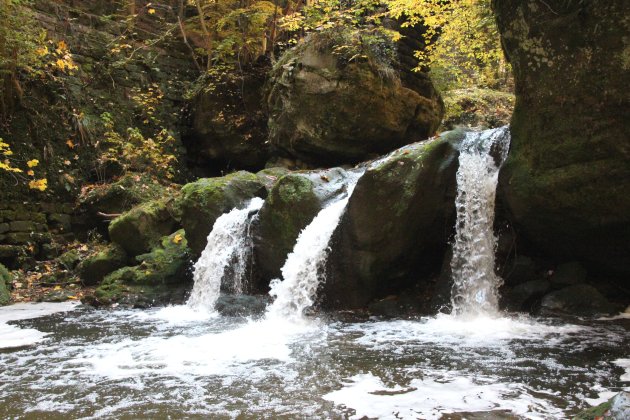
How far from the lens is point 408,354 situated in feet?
16.3

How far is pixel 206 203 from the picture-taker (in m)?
9.57

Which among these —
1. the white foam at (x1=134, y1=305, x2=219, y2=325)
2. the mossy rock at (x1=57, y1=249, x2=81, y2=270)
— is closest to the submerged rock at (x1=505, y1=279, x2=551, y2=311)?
the white foam at (x1=134, y1=305, x2=219, y2=325)

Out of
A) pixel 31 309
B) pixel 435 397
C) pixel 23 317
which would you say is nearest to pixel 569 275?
pixel 435 397

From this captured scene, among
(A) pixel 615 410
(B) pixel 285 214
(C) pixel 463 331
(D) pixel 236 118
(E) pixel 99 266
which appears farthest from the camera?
(D) pixel 236 118

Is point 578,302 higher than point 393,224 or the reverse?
the reverse

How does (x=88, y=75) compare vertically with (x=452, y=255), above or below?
above

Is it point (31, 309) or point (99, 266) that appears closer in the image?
point (31, 309)

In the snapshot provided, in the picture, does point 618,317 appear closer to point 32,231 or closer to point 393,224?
point 393,224

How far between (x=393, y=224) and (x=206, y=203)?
4.09m

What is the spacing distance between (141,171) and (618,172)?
1198cm

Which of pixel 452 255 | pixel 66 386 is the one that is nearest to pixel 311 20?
pixel 452 255

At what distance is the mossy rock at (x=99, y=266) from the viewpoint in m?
10.7

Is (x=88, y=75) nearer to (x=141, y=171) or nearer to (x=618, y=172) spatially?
(x=141, y=171)

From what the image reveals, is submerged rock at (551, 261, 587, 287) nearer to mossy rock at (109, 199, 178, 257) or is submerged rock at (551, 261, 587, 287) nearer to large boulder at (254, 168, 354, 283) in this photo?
large boulder at (254, 168, 354, 283)
